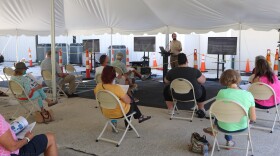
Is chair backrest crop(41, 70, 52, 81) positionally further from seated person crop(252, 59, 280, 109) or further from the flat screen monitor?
the flat screen monitor

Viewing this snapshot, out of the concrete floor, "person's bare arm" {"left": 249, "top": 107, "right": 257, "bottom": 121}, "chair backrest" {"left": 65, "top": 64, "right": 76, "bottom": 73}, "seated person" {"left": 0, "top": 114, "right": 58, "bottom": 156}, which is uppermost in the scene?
"chair backrest" {"left": 65, "top": 64, "right": 76, "bottom": 73}

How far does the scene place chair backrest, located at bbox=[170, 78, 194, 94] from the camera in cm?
504

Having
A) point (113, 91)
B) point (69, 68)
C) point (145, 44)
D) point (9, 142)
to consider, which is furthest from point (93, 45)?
point (9, 142)

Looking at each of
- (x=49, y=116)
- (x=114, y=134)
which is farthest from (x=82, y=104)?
(x=114, y=134)

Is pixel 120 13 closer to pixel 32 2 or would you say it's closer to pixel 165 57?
pixel 165 57

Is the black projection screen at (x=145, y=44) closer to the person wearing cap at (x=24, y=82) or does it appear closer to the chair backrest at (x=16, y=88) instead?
the person wearing cap at (x=24, y=82)

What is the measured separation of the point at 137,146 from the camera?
4.10 m

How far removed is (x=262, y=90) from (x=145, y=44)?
7.37 metres

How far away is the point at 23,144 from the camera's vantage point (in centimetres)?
262

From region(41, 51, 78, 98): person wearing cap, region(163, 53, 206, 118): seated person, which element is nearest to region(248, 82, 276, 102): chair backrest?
region(163, 53, 206, 118): seated person

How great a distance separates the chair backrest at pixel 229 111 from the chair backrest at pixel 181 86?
1.65 m

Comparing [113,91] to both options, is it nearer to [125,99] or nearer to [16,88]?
[125,99]

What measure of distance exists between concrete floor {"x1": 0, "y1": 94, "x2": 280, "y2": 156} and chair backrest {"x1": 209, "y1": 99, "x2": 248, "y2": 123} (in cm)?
67

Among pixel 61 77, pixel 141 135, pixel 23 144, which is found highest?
pixel 61 77
